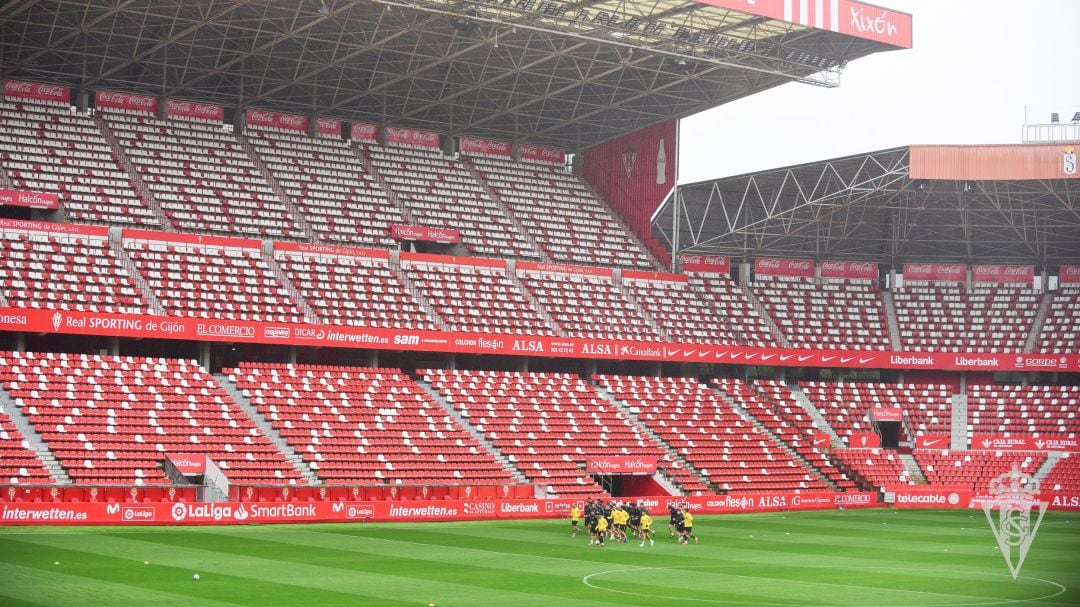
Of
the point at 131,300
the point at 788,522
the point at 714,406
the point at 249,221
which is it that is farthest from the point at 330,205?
the point at 788,522

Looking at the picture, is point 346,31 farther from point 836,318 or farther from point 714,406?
point 836,318

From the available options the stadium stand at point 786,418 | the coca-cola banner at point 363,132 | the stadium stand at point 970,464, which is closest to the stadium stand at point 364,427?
the coca-cola banner at point 363,132

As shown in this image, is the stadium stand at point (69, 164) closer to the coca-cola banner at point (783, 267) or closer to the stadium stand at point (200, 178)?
the stadium stand at point (200, 178)

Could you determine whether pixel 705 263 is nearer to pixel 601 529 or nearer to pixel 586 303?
pixel 586 303

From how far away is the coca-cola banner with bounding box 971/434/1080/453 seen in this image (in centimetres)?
6194

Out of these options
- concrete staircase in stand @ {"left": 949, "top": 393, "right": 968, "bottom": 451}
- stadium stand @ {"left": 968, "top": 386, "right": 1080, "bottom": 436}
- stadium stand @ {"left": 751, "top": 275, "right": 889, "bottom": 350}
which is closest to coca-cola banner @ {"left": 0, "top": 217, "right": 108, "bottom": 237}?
stadium stand @ {"left": 751, "top": 275, "right": 889, "bottom": 350}

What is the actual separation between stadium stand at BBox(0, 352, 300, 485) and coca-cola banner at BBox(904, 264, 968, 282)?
130 ft

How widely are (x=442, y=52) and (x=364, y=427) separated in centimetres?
1662

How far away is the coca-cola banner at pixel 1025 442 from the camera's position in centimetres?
6194

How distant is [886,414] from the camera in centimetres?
6425

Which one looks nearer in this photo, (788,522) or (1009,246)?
(788,522)

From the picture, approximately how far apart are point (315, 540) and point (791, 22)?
2716cm

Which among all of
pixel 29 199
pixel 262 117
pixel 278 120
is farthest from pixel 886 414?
pixel 29 199

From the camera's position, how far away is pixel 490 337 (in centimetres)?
5538
